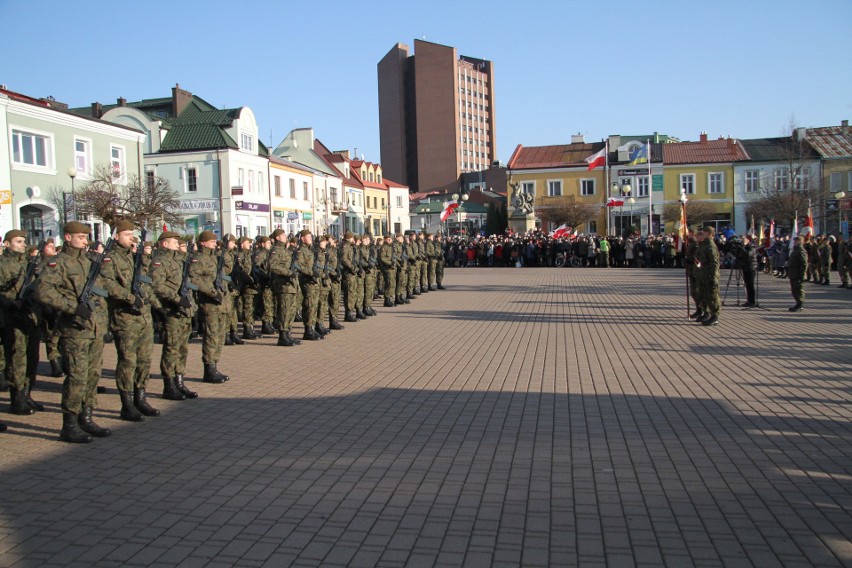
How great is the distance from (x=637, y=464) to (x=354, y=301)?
37.0 feet

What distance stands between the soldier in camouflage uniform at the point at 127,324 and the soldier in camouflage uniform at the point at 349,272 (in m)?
8.00

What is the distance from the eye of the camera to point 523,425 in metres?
7.14

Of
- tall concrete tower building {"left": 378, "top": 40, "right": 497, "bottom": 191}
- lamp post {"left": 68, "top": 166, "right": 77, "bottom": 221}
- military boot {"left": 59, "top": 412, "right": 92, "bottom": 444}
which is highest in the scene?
tall concrete tower building {"left": 378, "top": 40, "right": 497, "bottom": 191}

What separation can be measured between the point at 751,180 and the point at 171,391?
196ft

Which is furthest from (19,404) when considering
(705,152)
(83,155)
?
(705,152)

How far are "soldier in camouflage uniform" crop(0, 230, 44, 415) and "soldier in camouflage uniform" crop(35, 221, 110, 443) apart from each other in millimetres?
1507

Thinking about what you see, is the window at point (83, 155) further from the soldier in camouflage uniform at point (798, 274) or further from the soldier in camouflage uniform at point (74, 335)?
the soldier in camouflage uniform at point (798, 274)

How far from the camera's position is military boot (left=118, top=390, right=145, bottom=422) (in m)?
7.55

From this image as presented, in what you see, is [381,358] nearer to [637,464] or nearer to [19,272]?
[19,272]

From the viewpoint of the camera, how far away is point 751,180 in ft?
197

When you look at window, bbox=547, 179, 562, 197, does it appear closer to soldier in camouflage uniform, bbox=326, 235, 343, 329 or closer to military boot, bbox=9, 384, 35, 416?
soldier in camouflage uniform, bbox=326, 235, 343, 329

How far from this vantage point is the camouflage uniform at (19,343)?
799 centimetres

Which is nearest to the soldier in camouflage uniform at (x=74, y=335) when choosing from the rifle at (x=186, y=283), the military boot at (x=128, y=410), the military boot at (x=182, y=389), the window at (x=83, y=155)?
the military boot at (x=128, y=410)

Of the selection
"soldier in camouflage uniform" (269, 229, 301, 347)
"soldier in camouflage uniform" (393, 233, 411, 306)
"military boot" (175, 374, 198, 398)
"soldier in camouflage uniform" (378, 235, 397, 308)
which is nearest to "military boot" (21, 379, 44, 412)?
"military boot" (175, 374, 198, 398)
